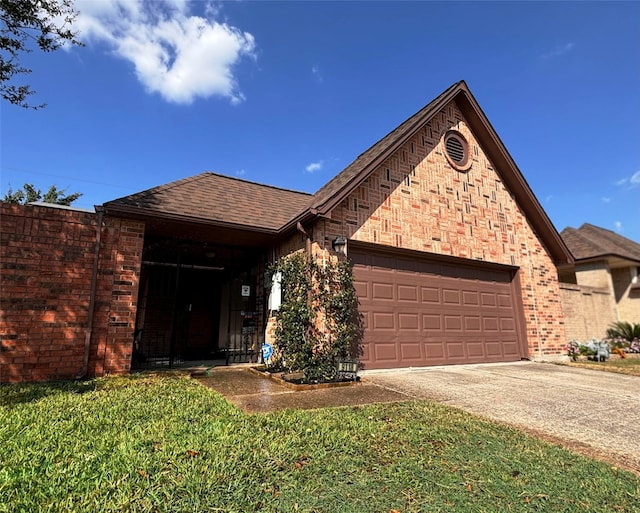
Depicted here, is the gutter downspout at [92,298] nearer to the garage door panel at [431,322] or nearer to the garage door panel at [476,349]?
the garage door panel at [431,322]

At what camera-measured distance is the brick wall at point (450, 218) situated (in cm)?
776

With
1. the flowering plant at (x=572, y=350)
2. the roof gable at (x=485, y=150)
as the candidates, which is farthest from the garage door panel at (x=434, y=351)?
the flowering plant at (x=572, y=350)

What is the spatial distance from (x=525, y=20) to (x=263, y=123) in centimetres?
924

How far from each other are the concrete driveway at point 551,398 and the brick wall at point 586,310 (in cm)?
550

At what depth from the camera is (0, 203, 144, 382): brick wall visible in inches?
220

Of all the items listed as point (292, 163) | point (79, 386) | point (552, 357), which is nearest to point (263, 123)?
point (292, 163)

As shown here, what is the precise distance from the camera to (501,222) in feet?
32.5

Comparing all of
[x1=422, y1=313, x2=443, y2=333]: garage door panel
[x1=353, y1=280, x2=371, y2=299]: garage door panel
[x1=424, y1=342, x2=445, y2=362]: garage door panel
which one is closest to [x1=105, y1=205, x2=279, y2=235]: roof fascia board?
[x1=353, y1=280, x2=371, y2=299]: garage door panel

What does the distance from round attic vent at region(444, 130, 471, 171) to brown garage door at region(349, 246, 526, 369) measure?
9.18 feet

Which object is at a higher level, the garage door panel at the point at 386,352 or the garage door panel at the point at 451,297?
the garage door panel at the point at 451,297

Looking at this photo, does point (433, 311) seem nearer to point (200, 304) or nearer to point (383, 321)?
point (383, 321)

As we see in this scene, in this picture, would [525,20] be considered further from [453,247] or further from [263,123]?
[263,123]

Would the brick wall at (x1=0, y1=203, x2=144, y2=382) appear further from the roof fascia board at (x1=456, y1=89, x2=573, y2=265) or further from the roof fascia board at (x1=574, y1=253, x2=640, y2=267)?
the roof fascia board at (x1=574, y1=253, x2=640, y2=267)

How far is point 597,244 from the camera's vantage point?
1587 cm
